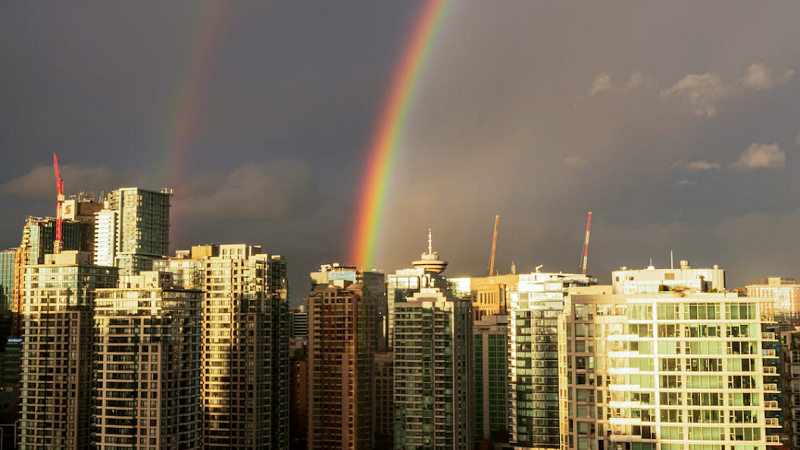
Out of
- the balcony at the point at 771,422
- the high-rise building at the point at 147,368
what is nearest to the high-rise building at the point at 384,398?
the high-rise building at the point at 147,368

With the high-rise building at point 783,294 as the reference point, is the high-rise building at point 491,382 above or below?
below

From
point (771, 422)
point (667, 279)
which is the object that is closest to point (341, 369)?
point (667, 279)

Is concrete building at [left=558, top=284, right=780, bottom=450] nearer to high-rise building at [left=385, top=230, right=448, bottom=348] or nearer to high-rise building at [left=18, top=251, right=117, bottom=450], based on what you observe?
high-rise building at [left=18, top=251, right=117, bottom=450]

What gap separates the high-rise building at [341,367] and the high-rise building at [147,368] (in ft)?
147

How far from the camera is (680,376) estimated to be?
A: 192 ft

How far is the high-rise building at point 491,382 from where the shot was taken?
146750 mm

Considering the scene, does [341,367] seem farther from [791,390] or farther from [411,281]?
[791,390]

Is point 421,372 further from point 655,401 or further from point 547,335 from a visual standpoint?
point 655,401

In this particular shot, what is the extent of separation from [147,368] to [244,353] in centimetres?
3361

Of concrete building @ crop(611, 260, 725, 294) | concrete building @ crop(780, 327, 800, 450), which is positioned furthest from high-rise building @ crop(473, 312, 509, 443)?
concrete building @ crop(611, 260, 725, 294)

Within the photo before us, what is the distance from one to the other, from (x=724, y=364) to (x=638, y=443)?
7.40m

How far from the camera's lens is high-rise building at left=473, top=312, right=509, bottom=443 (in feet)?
481

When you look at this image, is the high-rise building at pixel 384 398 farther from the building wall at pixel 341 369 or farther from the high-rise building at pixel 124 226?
the high-rise building at pixel 124 226

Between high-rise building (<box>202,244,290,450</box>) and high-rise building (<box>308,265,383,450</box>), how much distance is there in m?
11.4
